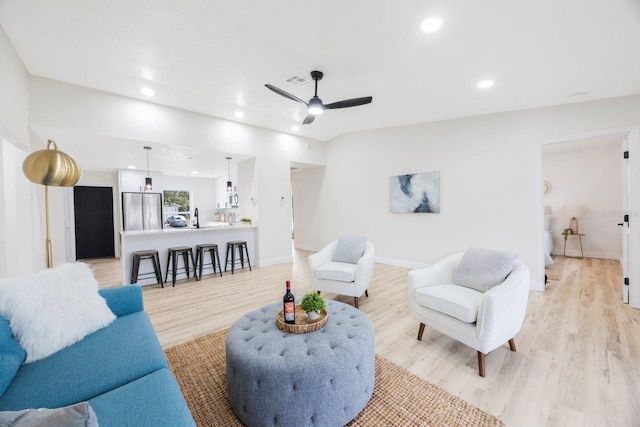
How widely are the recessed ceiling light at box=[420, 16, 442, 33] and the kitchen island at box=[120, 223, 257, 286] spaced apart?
4577mm

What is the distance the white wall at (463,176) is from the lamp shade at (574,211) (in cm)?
320

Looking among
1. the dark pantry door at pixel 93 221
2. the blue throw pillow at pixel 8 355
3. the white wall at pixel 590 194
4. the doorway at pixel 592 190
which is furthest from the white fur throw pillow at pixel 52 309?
the white wall at pixel 590 194

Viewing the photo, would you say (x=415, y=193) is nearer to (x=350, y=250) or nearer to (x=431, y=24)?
(x=350, y=250)

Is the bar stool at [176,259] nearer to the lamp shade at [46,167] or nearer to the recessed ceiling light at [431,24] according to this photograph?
the lamp shade at [46,167]

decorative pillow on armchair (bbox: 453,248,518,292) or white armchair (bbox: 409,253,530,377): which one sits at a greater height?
decorative pillow on armchair (bbox: 453,248,518,292)

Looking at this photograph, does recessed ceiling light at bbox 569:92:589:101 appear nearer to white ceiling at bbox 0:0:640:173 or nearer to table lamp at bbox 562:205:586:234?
white ceiling at bbox 0:0:640:173

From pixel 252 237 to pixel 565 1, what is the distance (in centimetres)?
561

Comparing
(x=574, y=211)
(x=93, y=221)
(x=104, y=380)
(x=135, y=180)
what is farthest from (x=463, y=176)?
(x=93, y=221)

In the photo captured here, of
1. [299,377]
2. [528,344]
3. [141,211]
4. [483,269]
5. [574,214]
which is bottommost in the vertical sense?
[528,344]

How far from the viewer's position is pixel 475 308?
2115 mm

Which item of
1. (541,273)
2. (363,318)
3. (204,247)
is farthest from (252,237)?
(541,273)

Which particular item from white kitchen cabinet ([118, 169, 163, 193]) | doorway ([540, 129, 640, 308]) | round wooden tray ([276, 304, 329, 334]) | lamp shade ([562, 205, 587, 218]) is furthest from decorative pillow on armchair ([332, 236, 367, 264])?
white kitchen cabinet ([118, 169, 163, 193])

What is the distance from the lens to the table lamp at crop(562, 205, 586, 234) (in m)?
5.96

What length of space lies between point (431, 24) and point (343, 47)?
0.86 metres
